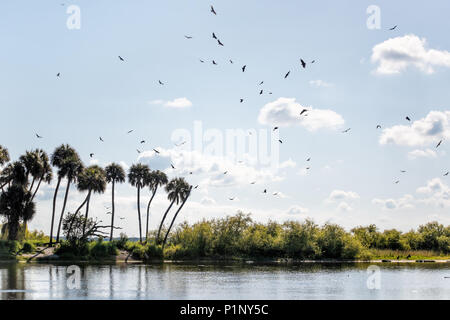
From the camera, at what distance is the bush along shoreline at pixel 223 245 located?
91.6 meters

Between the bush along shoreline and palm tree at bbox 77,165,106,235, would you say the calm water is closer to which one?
the bush along shoreline

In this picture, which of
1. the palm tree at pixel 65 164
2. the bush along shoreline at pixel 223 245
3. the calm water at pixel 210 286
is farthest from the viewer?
the palm tree at pixel 65 164

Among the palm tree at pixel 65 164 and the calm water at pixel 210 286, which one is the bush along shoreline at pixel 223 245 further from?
the calm water at pixel 210 286

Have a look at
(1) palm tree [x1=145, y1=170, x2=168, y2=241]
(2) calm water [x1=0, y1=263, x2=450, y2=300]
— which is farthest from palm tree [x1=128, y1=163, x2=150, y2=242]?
(2) calm water [x1=0, y1=263, x2=450, y2=300]

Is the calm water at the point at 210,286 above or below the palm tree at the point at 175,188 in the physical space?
below

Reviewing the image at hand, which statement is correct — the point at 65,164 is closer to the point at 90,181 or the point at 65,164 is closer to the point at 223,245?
the point at 90,181

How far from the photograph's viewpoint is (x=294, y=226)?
109 metres

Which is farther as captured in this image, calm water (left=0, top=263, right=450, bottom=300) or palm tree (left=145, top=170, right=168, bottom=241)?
palm tree (left=145, top=170, right=168, bottom=241)

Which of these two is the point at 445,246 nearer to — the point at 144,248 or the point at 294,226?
the point at 294,226

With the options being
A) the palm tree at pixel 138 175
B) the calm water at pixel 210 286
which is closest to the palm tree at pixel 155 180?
the palm tree at pixel 138 175

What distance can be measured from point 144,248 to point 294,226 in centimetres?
3038

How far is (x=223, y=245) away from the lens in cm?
10625

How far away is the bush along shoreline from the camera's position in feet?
300
